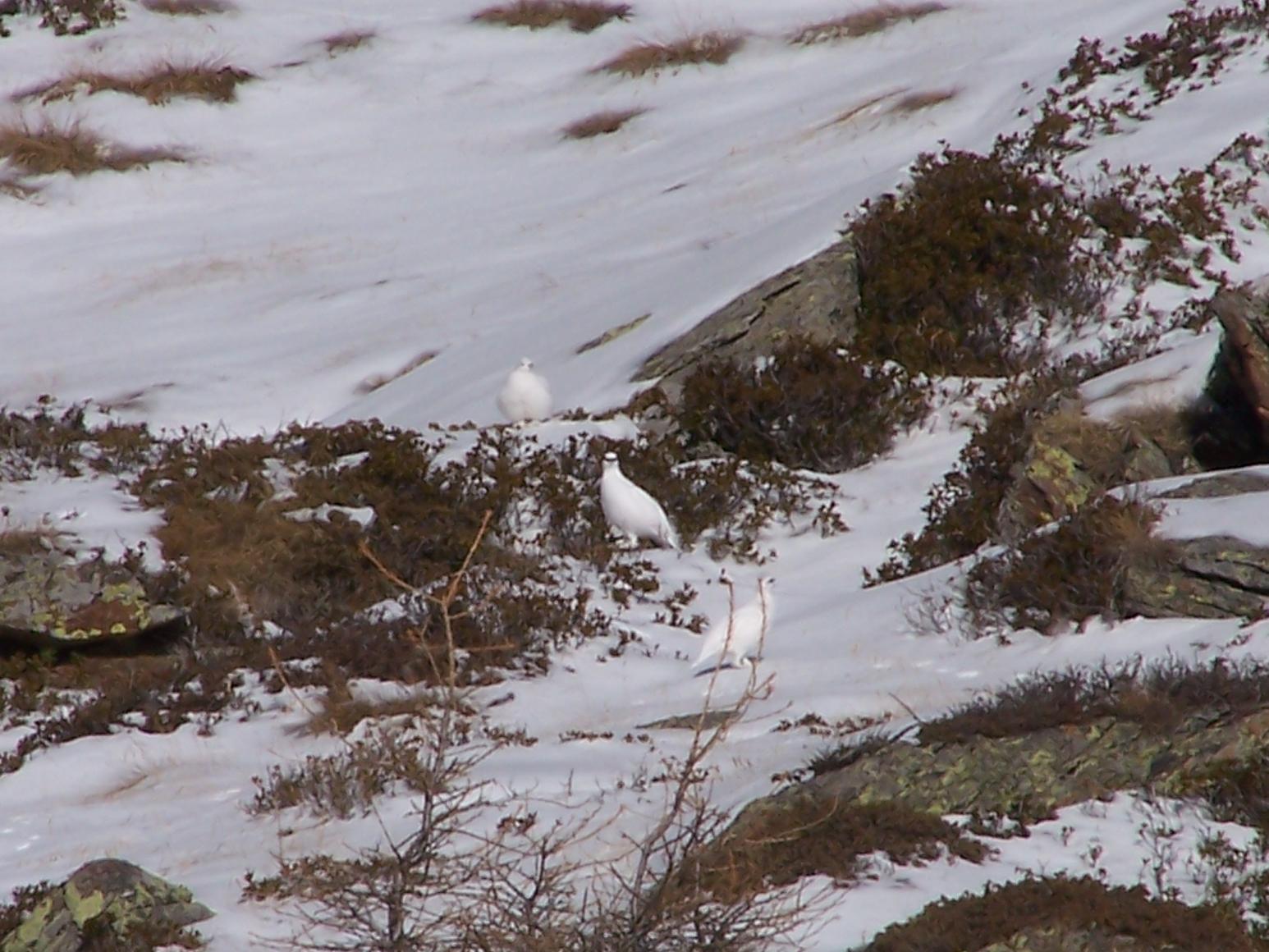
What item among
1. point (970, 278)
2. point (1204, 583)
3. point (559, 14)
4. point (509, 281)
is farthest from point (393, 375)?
point (559, 14)

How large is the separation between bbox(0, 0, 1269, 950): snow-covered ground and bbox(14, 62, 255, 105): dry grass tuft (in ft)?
0.65

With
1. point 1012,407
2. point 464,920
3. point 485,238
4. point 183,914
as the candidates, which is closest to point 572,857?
point 183,914

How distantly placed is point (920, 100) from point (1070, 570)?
38.0 feet

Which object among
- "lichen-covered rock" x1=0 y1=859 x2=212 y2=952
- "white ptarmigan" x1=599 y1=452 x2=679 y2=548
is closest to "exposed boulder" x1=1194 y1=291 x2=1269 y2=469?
"white ptarmigan" x1=599 y1=452 x2=679 y2=548

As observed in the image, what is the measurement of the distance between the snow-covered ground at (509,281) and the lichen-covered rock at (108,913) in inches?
7.1

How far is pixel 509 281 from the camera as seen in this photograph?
59.9 feet

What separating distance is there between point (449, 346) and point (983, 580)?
849 centimetres

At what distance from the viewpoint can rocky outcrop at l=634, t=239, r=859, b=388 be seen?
1376cm

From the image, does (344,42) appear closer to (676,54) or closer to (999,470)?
(676,54)

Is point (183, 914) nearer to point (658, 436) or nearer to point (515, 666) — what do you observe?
point (515, 666)

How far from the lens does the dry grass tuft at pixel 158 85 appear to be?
22.7 m

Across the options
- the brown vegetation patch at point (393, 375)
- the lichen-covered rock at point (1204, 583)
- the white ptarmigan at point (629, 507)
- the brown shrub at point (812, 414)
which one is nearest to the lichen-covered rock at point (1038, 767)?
the lichen-covered rock at point (1204, 583)

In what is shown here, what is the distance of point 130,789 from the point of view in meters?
7.96

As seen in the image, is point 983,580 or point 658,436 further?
point 658,436
